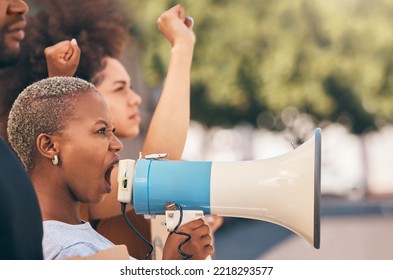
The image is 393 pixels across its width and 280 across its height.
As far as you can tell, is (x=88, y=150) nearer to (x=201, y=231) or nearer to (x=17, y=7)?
(x=201, y=231)

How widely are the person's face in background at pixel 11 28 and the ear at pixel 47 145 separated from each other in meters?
0.47

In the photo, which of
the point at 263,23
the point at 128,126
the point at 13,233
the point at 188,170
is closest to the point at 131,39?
the point at 128,126

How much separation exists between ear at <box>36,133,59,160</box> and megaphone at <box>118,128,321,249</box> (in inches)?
6.6

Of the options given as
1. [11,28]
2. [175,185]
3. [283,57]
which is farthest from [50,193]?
[283,57]

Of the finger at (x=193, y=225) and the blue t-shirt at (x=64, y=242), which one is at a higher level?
the finger at (x=193, y=225)

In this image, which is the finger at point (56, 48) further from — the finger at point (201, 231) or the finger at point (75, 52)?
the finger at point (201, 231)

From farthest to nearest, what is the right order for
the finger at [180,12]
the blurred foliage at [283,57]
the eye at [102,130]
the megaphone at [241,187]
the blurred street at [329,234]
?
the blurred street at [329,234]
the blurred foliage at [283,57]
the finger at [180,12]
the eye at [102,130]
the megaphone at [241,187]

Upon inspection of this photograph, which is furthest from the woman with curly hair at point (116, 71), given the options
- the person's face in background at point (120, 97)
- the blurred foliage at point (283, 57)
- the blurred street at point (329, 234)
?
the blurred street at point (329, 234)

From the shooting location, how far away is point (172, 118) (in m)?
2.27

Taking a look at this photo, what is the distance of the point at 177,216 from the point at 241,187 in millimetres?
172

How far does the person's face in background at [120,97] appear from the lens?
239 centimetres

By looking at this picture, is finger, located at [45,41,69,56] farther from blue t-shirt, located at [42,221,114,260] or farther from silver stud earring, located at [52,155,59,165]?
blue t-shirt, located at [42,221,114,260]

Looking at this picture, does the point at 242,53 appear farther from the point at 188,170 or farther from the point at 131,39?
the point at 188,170

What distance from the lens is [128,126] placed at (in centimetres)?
242
